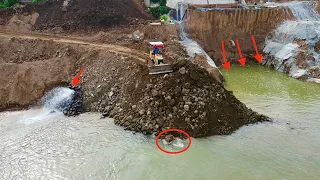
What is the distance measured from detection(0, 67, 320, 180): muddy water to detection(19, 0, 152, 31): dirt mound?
1176cm

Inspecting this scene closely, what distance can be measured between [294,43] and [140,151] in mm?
21188

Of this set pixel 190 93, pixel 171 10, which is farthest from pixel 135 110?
pixel 171 10

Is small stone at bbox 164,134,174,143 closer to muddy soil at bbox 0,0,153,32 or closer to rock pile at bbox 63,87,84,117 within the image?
rock pile at bbox 63,87,84,117

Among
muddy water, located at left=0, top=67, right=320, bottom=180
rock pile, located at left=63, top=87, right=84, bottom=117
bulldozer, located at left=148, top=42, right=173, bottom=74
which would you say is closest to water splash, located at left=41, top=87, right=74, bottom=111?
rock pile, located at left=63, top=87, right=84, bottom=117

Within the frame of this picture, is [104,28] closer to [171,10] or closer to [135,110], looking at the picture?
[171,10]

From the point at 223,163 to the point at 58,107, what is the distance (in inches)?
457

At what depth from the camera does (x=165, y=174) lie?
13.8m

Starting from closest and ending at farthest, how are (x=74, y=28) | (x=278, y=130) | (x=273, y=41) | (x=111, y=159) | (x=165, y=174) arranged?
(x=165, y=174) → (x=111, y=159) → (x=278, y=130) → (x=74, y=28) → (x=273, y=41)

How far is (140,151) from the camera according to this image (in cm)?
1549

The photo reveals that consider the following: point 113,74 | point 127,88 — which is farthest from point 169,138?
point 113,74

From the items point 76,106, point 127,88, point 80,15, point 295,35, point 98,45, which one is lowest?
point 76,106

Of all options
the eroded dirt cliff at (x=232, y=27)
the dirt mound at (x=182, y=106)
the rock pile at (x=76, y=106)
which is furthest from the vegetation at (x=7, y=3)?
the dirt mound at (x=182, y=106)

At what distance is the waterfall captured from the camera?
2791 centimetres

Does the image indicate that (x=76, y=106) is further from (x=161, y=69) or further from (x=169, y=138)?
(x=169, y=138)
